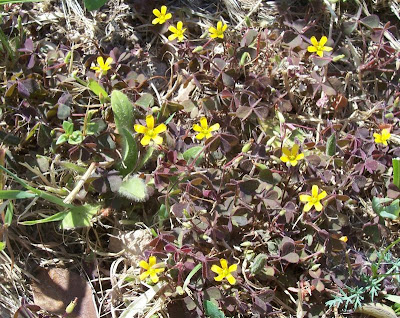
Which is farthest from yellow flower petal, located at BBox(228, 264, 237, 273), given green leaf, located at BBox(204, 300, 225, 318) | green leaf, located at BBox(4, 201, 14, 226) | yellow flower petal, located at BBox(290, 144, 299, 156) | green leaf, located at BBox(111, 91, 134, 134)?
green leaf, located at BBox(4, 201, 14, 226)

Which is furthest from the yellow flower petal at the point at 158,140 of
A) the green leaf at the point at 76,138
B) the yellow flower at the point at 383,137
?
the yellow flower at the point at 383,137

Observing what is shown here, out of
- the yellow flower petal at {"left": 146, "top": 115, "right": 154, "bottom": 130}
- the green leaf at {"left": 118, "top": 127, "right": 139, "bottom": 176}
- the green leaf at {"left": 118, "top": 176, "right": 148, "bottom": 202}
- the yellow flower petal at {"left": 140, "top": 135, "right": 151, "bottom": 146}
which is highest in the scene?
the yellow flower petal at {"left": 146, "top": 115, "right": 154, "bottom": 130}

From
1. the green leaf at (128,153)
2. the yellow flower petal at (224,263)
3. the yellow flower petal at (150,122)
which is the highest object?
the yellow flower petal at (150,122)

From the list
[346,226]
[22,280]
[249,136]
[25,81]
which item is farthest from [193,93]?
[22,280]

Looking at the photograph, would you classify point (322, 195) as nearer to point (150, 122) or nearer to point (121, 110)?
point (150, 122)

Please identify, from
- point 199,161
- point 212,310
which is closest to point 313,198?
point 199,161

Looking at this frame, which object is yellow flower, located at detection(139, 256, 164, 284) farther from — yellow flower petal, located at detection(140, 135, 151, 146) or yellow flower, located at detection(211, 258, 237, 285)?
yellow flower petal, located at detection(140, 135, 151, 146)

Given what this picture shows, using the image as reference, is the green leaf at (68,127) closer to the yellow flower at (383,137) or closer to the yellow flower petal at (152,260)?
the yellow flower petal at (152,260)
